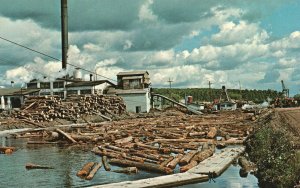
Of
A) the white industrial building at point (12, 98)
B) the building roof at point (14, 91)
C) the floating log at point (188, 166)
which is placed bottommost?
the floating log at point (188, 166)

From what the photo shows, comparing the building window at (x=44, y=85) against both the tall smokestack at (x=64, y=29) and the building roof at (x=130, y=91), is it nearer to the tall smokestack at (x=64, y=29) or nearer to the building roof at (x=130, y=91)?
the tall smokestack at (x=64, y=29)

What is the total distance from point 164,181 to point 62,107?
108ft

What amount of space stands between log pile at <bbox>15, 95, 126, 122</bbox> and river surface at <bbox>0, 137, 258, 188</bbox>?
2106cm

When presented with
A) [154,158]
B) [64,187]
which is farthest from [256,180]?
[64,187]

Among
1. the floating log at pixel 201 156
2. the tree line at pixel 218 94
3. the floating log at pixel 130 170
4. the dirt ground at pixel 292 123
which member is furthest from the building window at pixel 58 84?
the tree line at pixel 218 94

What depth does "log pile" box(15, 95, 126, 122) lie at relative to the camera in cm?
4097

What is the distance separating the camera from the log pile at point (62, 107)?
1613 inches

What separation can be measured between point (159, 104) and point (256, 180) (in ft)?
270

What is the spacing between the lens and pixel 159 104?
95.1 m

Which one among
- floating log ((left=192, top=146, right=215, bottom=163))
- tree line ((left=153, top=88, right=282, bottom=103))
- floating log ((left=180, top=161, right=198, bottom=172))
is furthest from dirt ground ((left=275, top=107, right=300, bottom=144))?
tree line ((left=153, top=88, right=282, bottom=103))

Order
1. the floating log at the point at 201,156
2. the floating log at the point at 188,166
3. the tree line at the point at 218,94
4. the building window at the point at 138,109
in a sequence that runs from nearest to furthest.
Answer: the floating log at the point at 188,166 < the floating log at the point at 201,156 < the building window at the point at 138,109 < the tree line at the point at 218,94

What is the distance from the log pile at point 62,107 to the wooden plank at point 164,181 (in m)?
30.4

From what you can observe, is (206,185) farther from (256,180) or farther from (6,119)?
(6,119)

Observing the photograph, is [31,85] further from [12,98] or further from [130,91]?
[130,91]
